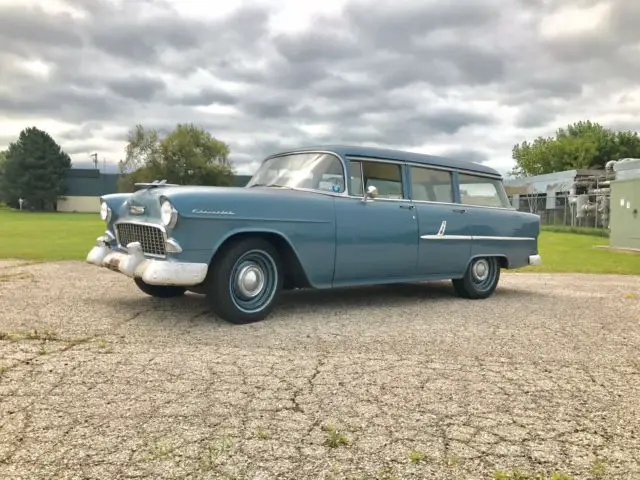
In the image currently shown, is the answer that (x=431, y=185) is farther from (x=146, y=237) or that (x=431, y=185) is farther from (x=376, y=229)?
(x=146, y=237)

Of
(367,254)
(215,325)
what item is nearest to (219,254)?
(215,325)

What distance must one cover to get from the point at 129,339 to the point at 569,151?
70089mm

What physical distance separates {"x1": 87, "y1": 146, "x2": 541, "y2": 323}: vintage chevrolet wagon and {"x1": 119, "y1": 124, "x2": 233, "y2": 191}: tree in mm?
52880

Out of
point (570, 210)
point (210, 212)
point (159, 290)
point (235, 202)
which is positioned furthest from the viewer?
point (570, 210)

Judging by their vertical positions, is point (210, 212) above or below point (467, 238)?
above

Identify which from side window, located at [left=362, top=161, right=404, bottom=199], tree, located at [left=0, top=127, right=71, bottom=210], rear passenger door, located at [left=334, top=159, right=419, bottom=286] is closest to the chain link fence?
side window, located at [left=362, top=161, right=404, bottom=199]

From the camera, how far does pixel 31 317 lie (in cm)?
508

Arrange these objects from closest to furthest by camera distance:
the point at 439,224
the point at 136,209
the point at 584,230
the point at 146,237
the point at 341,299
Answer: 1. the point at 146,237
2. the point at 136,209
3. the point at 439,224
4. the point at 341,299
5. the point at 584,230

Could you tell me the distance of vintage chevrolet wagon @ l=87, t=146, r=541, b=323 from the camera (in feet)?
16.1

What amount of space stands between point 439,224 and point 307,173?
5.62 ft

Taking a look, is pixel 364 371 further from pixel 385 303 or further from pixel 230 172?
pixel 230 172

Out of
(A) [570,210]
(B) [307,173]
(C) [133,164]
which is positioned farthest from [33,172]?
(B) [307,173]

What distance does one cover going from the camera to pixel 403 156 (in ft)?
Answer: 21.9

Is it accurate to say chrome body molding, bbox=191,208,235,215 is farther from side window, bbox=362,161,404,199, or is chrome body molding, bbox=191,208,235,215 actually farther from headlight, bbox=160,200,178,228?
side window, bbox=362,161,404,199
